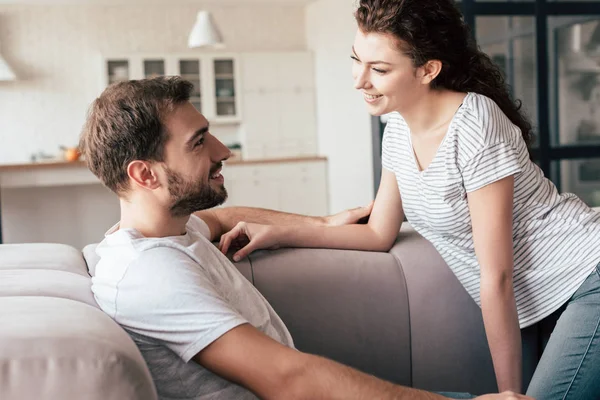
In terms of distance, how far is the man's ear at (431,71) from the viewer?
64.0 inches

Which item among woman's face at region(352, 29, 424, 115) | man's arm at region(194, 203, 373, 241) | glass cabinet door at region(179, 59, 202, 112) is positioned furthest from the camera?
glass cabinet door at region(179, 59, 202, 112)

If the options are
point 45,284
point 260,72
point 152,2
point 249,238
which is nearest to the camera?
point 45,284

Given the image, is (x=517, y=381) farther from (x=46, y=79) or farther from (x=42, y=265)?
(x=46, y=79)

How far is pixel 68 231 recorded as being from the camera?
7.51 m

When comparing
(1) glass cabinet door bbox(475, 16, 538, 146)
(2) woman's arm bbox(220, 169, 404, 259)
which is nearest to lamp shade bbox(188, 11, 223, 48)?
(1) glass cabinet door bbox(475, 16, 538, 146)

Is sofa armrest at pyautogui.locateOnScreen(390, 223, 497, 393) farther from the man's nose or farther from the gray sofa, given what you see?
the man's nose

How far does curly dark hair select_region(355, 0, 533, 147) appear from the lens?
1600mm

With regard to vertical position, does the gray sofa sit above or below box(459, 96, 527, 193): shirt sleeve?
below

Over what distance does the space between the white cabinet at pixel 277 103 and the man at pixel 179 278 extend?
7.07 metres

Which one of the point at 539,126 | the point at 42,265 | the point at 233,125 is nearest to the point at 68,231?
the point at 233,125

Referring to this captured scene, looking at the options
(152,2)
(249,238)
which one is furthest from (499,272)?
(152,2)

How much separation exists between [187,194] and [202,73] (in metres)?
7.07

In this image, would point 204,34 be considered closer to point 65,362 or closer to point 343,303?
point 343,303

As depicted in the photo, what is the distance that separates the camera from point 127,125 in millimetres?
1328
